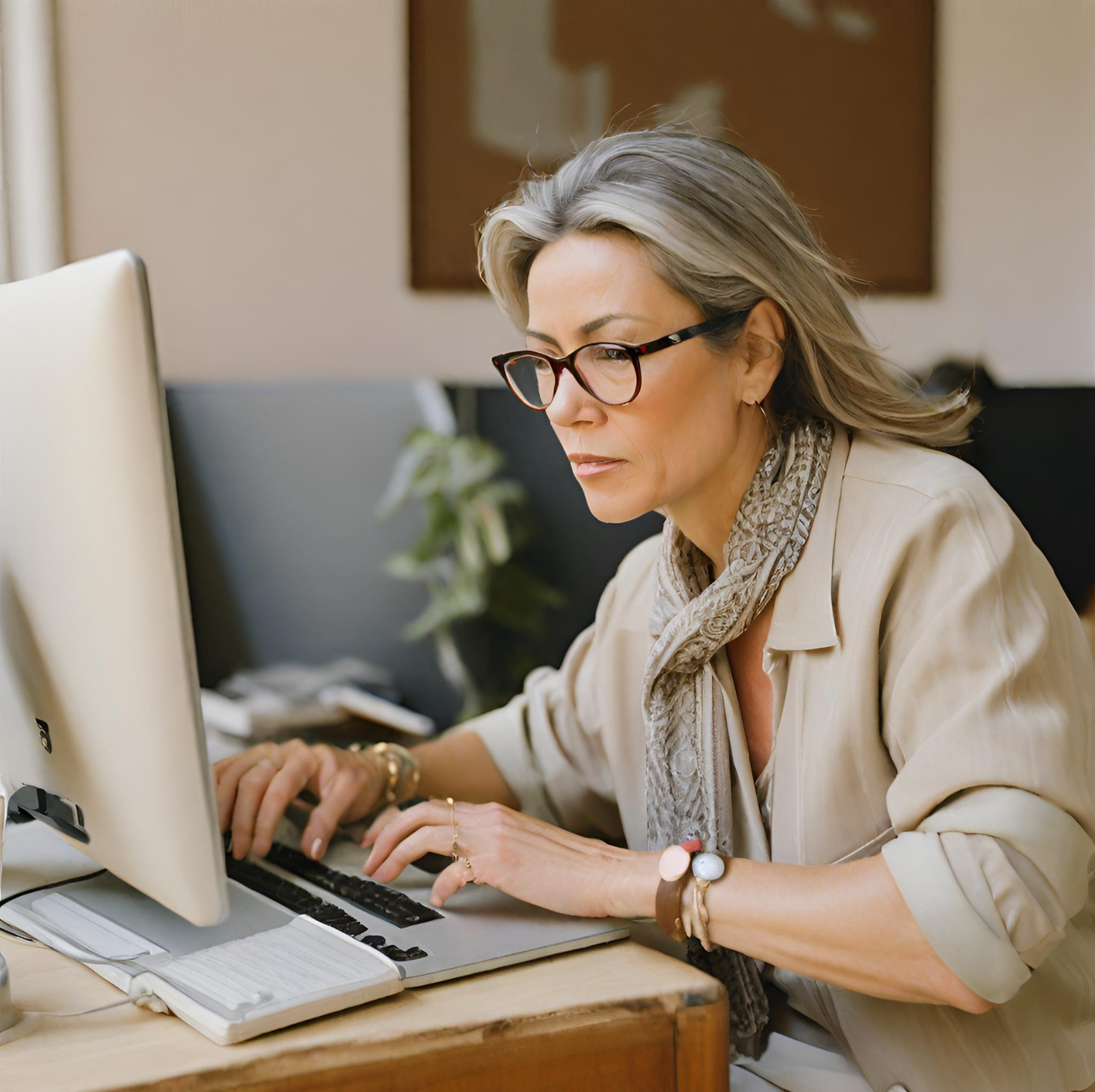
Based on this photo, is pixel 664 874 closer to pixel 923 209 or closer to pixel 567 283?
pixel 567 283

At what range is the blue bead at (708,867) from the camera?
0.87 metres

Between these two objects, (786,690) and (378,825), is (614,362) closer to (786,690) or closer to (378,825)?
(786,690)

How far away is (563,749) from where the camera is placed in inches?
52.3

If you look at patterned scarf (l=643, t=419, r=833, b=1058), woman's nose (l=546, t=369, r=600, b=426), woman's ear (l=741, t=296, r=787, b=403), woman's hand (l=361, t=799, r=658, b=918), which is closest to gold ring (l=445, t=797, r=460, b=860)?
woman's hand (l=361, t=799, r=658, b=918)

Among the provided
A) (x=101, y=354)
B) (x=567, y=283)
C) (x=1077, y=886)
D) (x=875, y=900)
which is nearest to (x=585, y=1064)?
(x=875, y=900)

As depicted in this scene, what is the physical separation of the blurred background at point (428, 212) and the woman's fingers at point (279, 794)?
1.06m

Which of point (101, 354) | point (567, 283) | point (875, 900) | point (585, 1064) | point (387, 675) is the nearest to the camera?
point (101, 354)

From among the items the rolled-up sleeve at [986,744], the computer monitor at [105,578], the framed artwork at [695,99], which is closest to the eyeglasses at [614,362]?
the rolled-up sleeve at [986,744]

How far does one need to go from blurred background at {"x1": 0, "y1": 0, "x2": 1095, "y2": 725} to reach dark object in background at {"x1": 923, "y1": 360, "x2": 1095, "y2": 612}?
21cm

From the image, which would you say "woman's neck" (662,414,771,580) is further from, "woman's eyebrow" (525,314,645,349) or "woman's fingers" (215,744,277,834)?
"woman's fingers" (215,744,277,834)

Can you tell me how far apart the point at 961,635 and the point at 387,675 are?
1547mm

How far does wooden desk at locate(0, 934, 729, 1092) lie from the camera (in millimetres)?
659

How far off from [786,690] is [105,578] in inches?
25.1

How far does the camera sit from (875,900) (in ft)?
2.71
